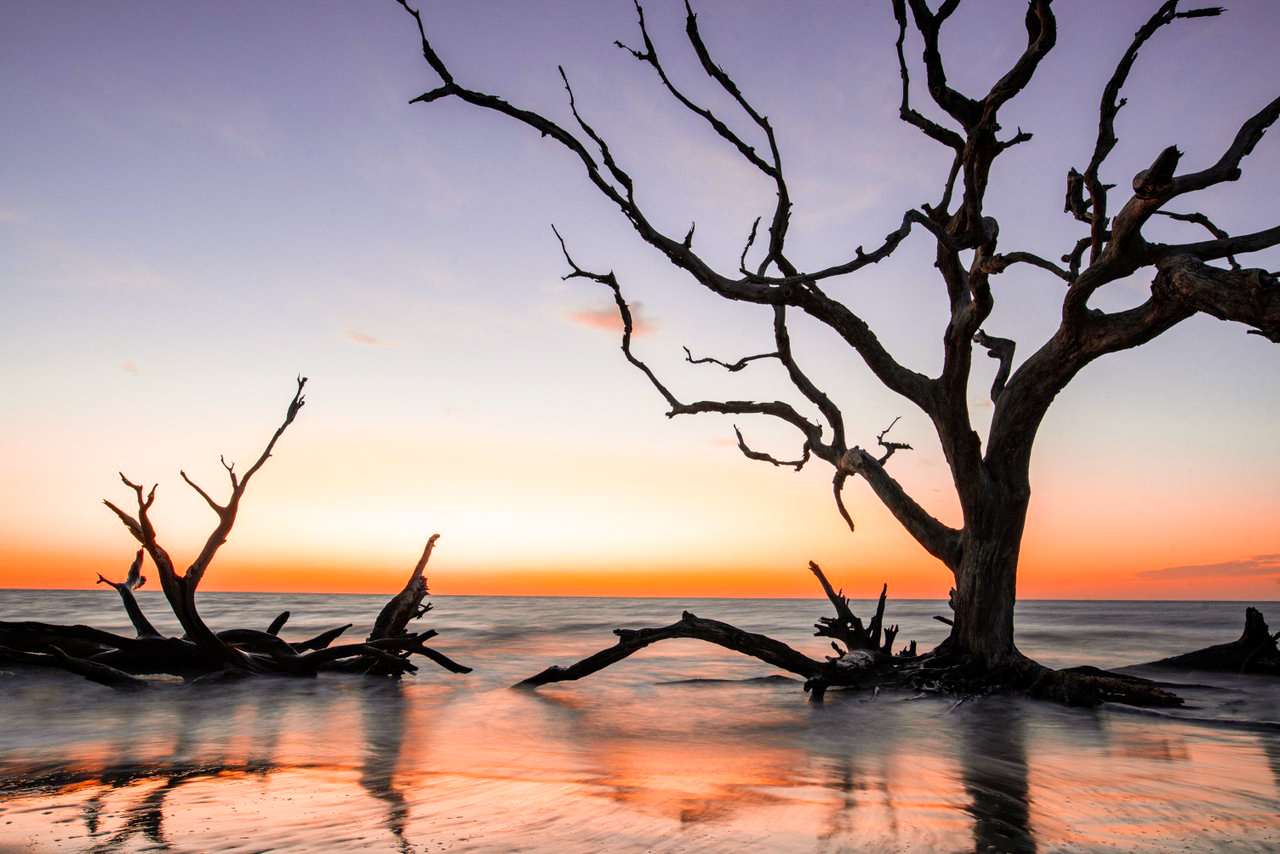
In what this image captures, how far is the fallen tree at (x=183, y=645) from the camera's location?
7.85 meters

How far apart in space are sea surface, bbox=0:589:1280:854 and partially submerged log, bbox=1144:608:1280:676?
1.41 meters

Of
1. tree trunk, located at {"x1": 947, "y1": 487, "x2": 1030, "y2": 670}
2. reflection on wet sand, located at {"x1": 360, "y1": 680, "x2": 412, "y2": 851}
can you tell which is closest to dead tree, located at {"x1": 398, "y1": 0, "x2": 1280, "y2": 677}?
tree trunk, located at {"x1": 947, "y1": 487, "x2": 1030, "y2": 670}

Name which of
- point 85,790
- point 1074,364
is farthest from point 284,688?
point 1074,364

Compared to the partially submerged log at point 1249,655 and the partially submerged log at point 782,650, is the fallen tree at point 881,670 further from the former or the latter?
the partially submerged log at point 1249,655

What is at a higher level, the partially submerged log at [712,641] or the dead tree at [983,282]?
the dead tree at [983,282]

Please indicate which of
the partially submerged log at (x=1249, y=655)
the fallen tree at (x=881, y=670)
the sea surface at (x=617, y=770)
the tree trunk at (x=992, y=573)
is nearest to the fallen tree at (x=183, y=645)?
the sea surface at (x=617, y=770)

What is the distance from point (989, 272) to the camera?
6.94 meters

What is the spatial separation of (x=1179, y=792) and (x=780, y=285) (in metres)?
4.59

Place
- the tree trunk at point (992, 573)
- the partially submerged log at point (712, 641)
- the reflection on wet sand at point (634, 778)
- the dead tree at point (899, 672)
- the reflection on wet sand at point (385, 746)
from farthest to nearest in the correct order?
the partially submerged log at point (712, 641) < the tree trunk at point (992, 573) < the dead tree at point (899, 672) < the reflection on wet sand at point (385, 746) < the reflection on wet sand at point (634, 778)

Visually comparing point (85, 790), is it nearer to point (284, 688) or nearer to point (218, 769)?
point (218, 769)

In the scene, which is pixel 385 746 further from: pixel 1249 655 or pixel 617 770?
pixel 1249 655

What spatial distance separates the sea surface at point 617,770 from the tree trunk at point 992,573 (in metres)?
0.61

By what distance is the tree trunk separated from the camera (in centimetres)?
748

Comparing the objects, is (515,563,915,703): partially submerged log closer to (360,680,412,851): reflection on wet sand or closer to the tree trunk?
the tree trunk
